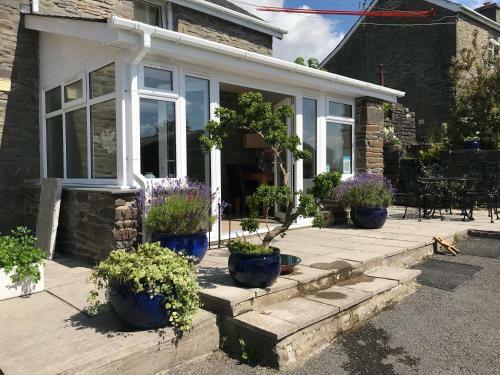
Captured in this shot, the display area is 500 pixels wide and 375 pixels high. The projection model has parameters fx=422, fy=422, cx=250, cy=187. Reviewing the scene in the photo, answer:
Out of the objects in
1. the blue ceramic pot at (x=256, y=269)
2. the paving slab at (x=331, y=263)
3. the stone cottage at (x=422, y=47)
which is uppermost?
the stone cottage at (x=422, y=47)

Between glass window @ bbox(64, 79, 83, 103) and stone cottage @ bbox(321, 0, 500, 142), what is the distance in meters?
11.3

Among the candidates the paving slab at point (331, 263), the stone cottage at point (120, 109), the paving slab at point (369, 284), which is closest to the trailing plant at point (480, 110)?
the stone cottage at point (120, 109)

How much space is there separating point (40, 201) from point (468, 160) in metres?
9.78

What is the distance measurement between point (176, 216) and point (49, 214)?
230 centimetres

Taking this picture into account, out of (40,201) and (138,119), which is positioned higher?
(138,119)

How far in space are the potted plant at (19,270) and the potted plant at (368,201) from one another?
16.0ft

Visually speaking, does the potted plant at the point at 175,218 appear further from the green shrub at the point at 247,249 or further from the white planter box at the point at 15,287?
the white planter box at the point at 15,287

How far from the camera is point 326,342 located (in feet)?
11.0

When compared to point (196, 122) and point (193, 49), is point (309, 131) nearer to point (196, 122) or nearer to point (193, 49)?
point (196, 122)

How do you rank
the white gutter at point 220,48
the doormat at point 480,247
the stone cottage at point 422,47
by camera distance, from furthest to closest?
1. the stone cottage at point 422,47
2. the doormat at point 480,247
3. the white gutter at point 220,48

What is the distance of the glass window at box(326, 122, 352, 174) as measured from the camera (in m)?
7.68

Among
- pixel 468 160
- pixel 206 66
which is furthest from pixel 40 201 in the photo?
pixel 468 160

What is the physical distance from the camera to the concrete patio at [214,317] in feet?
8.80

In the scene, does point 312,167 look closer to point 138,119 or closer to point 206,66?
point 206,66
